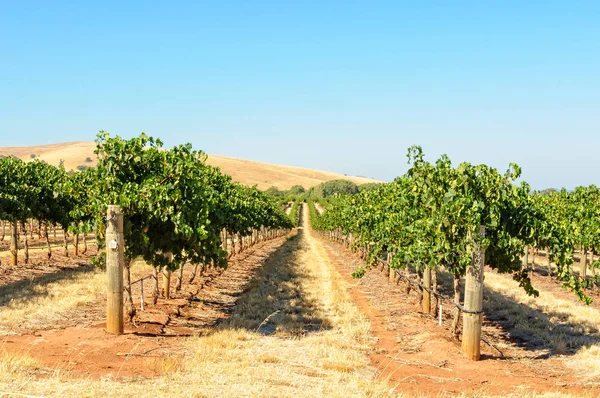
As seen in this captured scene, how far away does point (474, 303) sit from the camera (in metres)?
12.3

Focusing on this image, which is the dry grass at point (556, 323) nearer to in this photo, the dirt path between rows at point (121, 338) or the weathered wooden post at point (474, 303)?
the weathered wooden post at point (474, 303)

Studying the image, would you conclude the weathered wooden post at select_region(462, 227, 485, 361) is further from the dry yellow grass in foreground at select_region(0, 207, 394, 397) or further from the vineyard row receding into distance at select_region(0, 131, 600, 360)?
the dry yellow grass in foreground at select_region(0, 207, 394, 397)

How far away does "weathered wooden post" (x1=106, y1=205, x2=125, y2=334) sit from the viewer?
12555 mm

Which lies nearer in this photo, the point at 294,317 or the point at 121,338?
the point at 121,338

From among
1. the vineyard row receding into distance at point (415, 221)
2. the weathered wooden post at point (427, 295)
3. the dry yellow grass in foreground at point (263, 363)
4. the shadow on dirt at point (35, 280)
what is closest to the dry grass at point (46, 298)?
the shadow on dirt at point (35, 280)

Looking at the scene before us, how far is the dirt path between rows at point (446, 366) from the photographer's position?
10406 millimetres

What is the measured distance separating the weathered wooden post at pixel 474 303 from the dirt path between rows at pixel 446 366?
0.36m

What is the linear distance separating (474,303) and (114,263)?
886 cm

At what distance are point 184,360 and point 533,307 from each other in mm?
15066

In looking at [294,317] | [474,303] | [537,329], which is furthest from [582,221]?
[294,317]

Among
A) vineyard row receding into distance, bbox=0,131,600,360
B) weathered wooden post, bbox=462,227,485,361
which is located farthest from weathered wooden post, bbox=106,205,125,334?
weathered wooden post, bbox=462,227,485,361

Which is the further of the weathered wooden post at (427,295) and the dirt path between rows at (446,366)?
the weathered wooden post at (427,295)

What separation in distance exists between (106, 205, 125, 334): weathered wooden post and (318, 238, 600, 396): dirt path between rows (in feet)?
21.2

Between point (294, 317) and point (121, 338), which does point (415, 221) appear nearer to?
point (294, 317)
